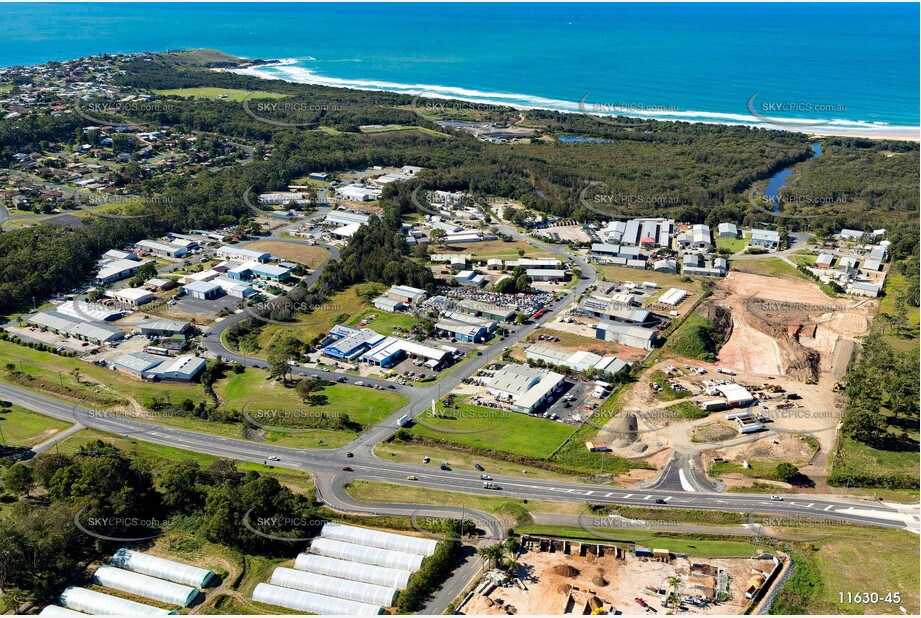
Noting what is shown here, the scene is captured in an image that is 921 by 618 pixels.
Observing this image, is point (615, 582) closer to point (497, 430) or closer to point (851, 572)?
point (851, 572)

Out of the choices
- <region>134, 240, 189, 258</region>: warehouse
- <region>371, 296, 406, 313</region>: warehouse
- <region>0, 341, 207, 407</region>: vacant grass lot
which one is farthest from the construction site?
<region>134, 240, 189, 258</region>: warehouse

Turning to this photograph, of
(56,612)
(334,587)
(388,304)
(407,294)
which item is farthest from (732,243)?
(56,612)

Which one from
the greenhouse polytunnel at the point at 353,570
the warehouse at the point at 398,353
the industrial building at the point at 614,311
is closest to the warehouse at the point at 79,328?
the warehouse at the point at 398,353

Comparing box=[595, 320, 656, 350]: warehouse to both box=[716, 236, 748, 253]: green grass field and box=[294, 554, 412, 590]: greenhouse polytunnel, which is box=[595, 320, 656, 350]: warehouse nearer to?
box=[716, 236, 748, 253]: green grass field

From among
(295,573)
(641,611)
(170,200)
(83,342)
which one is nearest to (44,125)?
(170,200)

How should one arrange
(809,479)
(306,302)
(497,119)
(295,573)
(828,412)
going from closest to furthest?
1. (295,573)
2. (809,479)
3. (828,412)
4. (306,302)
5. (497,119)

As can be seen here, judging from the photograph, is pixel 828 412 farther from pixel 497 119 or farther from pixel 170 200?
pixel 497 119

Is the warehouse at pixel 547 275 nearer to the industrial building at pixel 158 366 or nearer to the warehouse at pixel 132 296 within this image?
the industrial building at pixel 158 366
